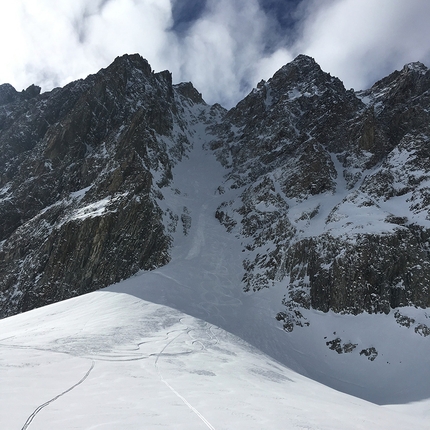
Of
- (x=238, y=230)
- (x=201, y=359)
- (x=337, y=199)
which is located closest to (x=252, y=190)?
(x=238, y=230)

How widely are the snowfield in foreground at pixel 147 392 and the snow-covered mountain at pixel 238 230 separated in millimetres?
279

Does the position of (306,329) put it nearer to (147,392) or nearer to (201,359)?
(201,359)

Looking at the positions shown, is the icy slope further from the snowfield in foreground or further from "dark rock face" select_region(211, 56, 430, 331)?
the snowfield in foreground

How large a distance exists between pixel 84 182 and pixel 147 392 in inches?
2051

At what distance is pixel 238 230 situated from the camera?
45.8m

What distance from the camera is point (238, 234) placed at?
45.2 metres

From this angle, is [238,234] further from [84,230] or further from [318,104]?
[318,104]

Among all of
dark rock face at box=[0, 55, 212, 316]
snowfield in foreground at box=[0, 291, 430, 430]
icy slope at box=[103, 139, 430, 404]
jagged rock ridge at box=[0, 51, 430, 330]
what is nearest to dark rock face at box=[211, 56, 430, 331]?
jagged rock ridge at box=[0, 51, 430, 330]

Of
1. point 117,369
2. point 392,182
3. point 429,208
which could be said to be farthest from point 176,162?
point 117,369

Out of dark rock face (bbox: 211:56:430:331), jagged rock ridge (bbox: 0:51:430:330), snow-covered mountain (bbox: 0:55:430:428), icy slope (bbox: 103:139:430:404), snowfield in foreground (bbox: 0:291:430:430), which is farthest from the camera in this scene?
jagged rock ridge (bbox: 0:51:430:330)

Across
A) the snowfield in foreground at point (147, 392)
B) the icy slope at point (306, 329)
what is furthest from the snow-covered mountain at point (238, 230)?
the snowfield in foreground at point (147, 392)

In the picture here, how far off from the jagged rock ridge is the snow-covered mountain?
0.22m

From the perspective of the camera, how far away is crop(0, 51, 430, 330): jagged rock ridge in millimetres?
27156

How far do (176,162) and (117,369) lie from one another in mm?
57823
